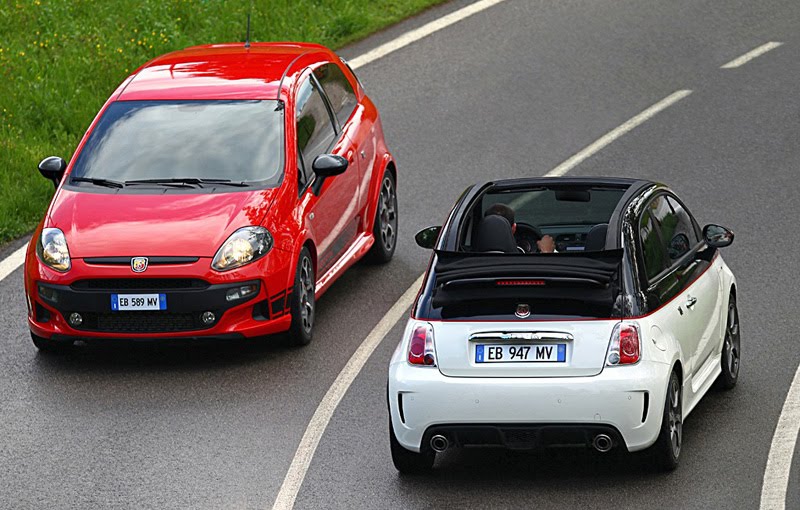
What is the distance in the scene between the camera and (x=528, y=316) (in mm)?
9320

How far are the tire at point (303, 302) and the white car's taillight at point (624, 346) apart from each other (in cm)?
376

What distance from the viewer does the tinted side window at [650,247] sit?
388 inches

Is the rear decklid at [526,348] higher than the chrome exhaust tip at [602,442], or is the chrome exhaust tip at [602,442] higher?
the rear decklid at [526,348]

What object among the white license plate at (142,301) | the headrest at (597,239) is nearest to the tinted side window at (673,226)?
the headrest at (597,239)

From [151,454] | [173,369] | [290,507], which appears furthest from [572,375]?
[173,369]

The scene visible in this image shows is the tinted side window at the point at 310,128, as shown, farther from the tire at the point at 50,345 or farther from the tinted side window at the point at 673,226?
the tinted side window at the point at 673,226

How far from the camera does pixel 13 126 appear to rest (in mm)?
18078

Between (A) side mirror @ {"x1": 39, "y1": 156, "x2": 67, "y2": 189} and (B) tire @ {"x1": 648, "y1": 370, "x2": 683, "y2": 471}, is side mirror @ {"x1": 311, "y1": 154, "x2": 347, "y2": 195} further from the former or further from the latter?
(B) tire @ {"x1": 648, "y1": 370, "x2": 683, "y2": 471}

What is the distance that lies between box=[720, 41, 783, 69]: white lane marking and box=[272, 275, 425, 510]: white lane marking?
26.4ft

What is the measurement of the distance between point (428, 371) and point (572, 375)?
32.6 inches

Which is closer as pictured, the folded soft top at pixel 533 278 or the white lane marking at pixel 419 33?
the folded soft top at pixel 533 278

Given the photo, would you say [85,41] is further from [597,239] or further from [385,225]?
[597,239]

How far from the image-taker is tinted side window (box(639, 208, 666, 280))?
9867 mm

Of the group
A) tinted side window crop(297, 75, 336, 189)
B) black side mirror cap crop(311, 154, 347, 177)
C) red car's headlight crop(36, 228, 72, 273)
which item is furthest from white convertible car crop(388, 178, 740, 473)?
tinted side window crop(297, 75, 336, 189)
